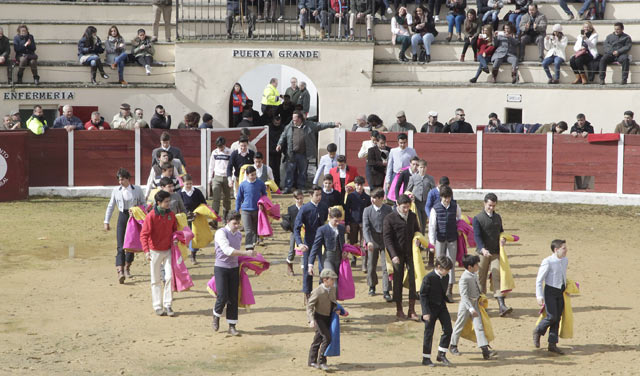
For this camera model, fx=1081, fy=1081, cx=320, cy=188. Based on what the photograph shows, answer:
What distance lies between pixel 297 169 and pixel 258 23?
5526 millimetres

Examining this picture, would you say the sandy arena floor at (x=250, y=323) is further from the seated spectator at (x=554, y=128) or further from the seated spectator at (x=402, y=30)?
the seated spectator at (x=402, y=30)

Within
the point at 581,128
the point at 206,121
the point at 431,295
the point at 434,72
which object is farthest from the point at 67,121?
the point at 431,295

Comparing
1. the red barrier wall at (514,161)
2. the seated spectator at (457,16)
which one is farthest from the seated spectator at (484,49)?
the red barrier wall at (514,161)

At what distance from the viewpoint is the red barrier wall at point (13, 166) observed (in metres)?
21.3

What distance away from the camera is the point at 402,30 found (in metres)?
25.6

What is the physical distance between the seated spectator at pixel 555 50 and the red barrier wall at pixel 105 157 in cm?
956

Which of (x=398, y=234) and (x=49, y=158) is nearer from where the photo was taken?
(x=398, y=234)

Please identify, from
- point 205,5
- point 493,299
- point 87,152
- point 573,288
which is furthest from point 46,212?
point 573,288

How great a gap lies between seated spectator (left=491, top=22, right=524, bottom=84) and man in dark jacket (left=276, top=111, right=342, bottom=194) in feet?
17.8

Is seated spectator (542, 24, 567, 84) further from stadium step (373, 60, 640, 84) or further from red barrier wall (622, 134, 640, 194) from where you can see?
red barrier wall (622, 134, 640, 194)

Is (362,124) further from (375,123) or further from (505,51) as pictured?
(505,51)

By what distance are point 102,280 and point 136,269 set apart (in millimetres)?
776

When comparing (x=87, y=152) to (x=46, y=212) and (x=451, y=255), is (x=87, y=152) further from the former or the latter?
(x=451, y=255)

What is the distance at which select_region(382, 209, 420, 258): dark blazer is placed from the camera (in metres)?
13.1
